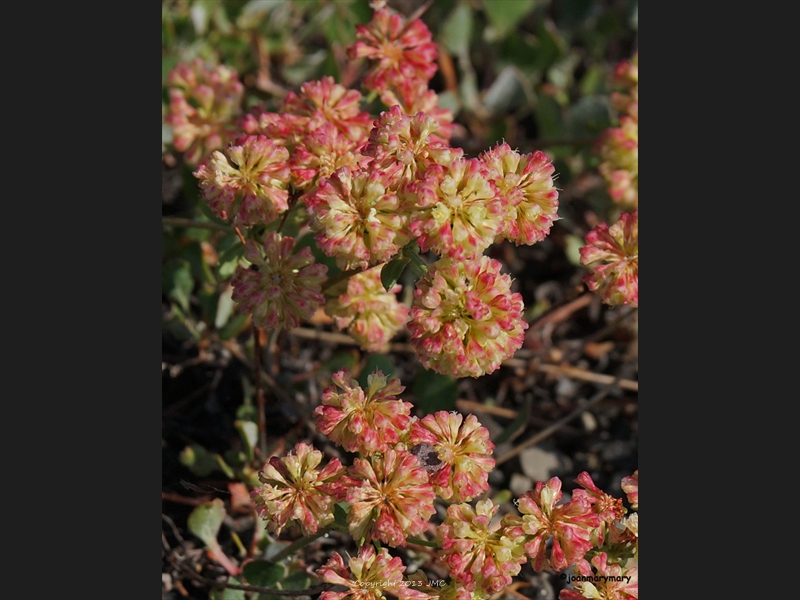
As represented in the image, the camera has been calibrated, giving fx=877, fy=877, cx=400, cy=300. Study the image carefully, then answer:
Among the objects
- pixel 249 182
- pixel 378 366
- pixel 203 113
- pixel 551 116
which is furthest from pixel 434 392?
pixel 551 116

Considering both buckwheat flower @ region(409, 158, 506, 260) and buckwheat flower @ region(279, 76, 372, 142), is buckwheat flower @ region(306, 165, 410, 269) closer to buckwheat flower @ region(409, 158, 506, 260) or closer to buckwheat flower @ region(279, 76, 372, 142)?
buckwheat flower @ region(409, 158, 506, 260)

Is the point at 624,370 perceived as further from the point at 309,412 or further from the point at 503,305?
the point at 503,305

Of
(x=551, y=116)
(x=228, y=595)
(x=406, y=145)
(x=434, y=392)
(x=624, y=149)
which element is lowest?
(x=228, y=595)

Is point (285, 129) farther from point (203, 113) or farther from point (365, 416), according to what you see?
point (365, 416)

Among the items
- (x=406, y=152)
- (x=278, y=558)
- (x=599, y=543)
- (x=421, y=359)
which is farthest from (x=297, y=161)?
(x=599, y=543)

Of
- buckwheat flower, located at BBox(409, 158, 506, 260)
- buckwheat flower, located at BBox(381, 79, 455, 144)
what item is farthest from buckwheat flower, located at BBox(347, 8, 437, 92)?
buckwheat flower, located at BBox(409, 158, 506, 260)
